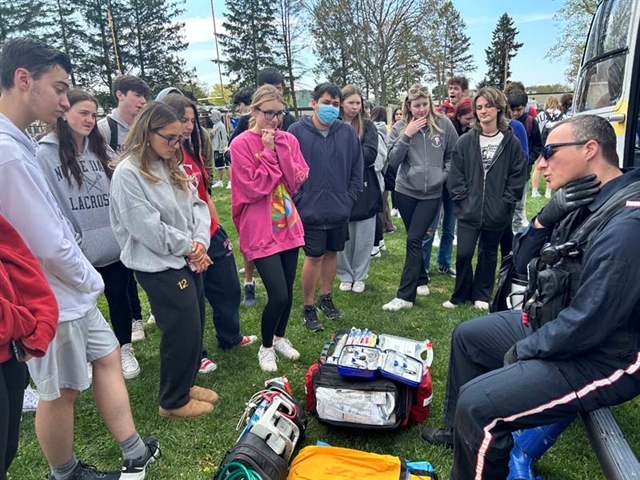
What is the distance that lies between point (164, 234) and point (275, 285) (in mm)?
1043

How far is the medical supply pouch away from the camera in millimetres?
2162

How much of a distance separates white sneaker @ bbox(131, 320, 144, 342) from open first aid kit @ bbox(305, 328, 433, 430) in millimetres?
2001

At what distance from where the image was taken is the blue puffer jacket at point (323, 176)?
3.92m

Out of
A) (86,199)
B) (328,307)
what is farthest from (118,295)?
(328,307)

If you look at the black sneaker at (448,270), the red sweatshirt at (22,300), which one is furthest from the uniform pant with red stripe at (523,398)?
the black sneaker at (448,270)

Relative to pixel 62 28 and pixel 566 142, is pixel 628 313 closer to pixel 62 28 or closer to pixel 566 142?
pixel 566 142

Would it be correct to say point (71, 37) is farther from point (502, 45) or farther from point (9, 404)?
point (502, 45)

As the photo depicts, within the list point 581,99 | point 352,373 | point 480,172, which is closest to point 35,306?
point 352,373

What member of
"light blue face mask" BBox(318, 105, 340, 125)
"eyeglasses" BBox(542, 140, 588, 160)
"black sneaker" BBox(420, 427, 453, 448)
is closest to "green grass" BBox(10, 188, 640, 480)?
"black sneaker" BBox(420, 427, 453, 448)

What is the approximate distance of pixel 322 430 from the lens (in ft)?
9.06

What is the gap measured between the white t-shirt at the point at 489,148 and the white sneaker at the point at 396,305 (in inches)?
60.1

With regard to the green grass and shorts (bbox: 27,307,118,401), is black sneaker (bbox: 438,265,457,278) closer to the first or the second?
the green grass

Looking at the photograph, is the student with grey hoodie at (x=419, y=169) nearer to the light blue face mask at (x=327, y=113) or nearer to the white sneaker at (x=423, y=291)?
the white sneaker at (x=423, y=291)

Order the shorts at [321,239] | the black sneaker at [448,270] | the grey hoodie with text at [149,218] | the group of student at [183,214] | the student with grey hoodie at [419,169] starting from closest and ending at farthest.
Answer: the group of student at [183,214] → the grey hoodie with text at [149,218] → the shorts at [321,239] → the student with grey hoodie at [419,169] → the black sneaker at [448,270]
